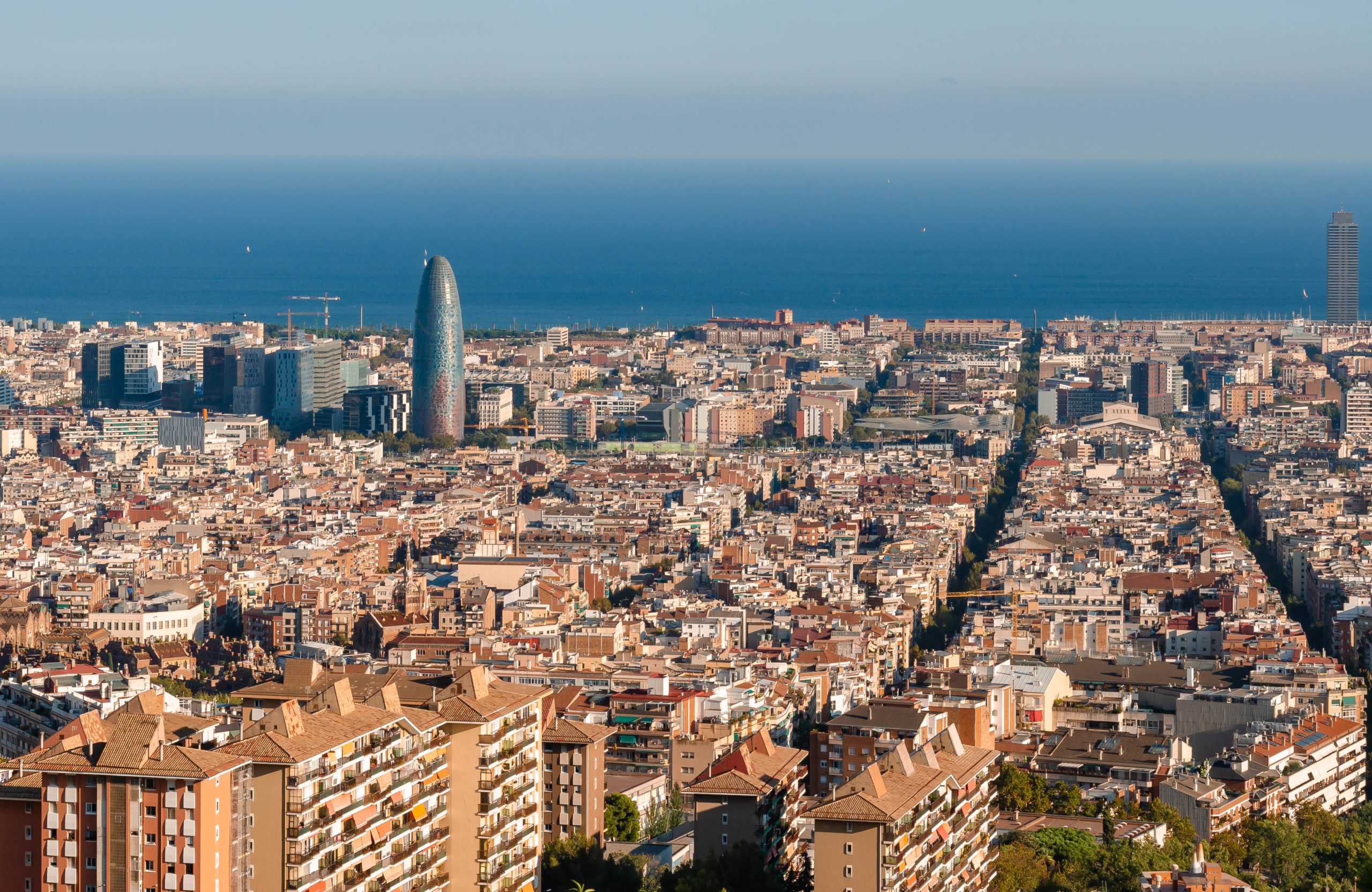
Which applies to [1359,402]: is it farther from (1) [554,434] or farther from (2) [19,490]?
(2) [19,490]

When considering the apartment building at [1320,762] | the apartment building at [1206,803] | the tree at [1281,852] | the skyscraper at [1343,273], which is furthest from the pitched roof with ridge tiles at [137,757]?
the skyscraper at [1343,273]

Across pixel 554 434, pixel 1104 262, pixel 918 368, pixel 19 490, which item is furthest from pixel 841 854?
pixel 1104 262

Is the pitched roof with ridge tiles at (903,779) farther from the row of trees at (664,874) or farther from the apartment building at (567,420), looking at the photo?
the apartment building at (567,420)

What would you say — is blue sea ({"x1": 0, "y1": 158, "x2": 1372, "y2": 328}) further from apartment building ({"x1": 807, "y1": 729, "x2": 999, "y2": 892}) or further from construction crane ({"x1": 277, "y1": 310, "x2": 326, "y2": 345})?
apartment building ({"x1": 807, "y1": 729, "x2": 999, "y2": 892})

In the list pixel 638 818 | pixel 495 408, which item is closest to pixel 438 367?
pixel 495 408

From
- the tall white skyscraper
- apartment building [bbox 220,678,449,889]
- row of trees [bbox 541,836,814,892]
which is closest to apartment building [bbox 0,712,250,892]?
apartment building [bbox 220,678,449,889]
